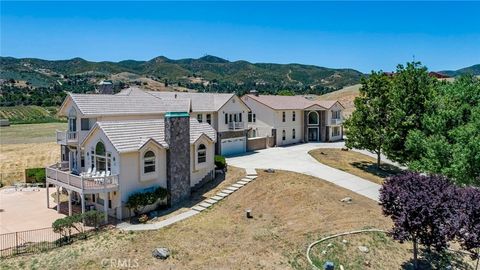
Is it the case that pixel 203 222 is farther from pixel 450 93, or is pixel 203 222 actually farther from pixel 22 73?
pixel 22 73

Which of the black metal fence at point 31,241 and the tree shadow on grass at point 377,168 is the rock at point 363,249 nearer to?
the black metal fence at point 31,241

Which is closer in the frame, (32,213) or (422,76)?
(32,213)

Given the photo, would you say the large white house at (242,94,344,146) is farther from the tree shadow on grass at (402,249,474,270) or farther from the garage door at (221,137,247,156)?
the tree shadow on grass at (402,249,474,270)

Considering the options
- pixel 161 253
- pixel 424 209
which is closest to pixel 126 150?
pixel 161 253

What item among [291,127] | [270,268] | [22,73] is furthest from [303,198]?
[22,73]

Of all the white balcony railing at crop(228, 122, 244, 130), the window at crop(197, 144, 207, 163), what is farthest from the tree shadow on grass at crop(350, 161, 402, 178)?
the window at crop(197, 144, 207, 163)
